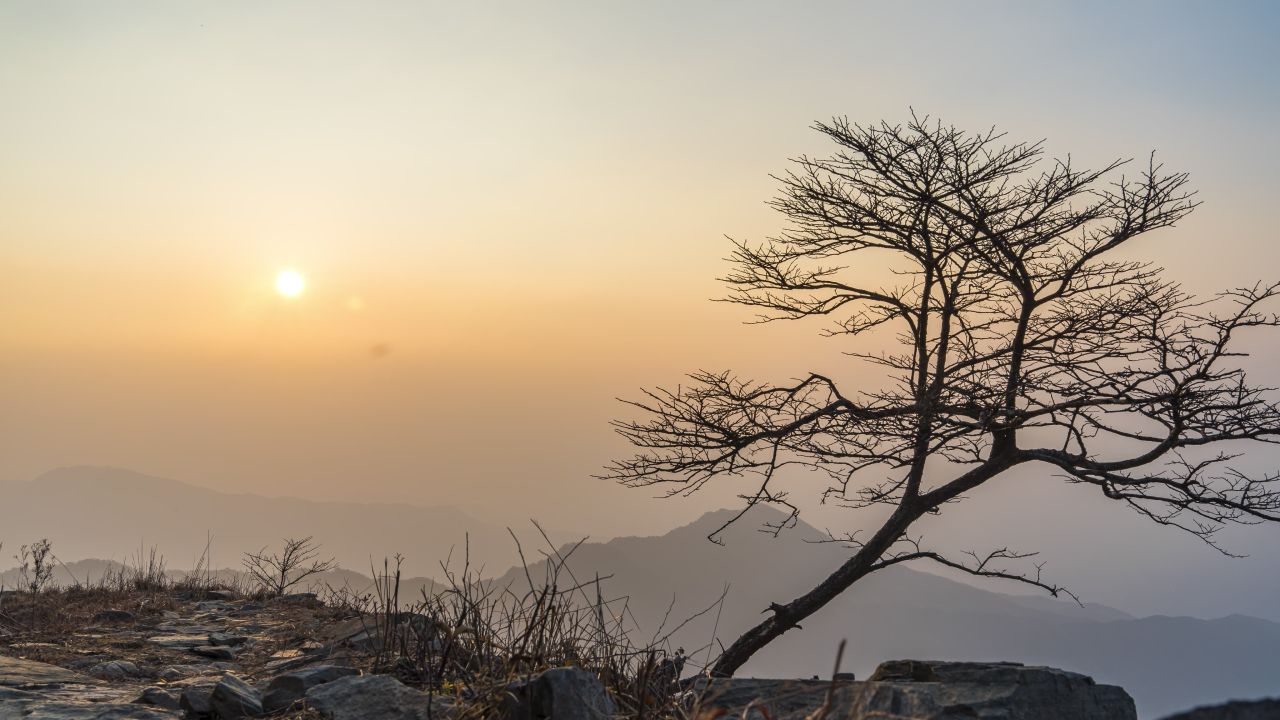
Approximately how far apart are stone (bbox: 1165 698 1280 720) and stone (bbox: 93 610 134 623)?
1005 cm

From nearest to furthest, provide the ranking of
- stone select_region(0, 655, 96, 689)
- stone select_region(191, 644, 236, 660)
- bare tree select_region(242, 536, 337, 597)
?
stone select_region(0, 655, 96, 689) < stone select_region(191, 644, 236, 660) < bare tree select_region(242, 536, 337, 597)

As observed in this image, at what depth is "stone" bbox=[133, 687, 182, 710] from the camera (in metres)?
4.54

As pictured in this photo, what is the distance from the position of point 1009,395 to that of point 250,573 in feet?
33.1

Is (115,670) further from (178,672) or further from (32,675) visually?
(32,675)

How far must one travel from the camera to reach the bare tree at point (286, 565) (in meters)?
11.7


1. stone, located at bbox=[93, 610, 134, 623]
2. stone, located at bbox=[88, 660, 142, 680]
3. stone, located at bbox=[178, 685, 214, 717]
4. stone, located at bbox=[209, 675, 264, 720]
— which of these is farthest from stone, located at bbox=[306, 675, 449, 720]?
stone, located at bbox=[93, 610, 134, 623]

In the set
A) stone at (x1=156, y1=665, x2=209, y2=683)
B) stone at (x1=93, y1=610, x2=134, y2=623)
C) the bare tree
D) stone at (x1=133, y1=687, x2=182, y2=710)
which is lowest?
stone at (x1=156, y1=665, x2=209, y2=683)

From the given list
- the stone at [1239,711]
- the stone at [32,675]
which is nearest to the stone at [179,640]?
the stone at [32,675]

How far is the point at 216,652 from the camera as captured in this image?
7.35 meters

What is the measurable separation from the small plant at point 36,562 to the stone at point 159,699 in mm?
7355

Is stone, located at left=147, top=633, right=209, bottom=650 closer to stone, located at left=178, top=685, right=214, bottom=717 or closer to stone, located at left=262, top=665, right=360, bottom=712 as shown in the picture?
stone, located at left=178, top=685, right=214, bottom=717

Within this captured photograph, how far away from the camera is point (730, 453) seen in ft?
35.7

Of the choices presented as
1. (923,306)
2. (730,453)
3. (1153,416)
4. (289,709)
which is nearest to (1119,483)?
(1153,416)

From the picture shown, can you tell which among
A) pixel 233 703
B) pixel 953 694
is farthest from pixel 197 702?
pixel 953 694
